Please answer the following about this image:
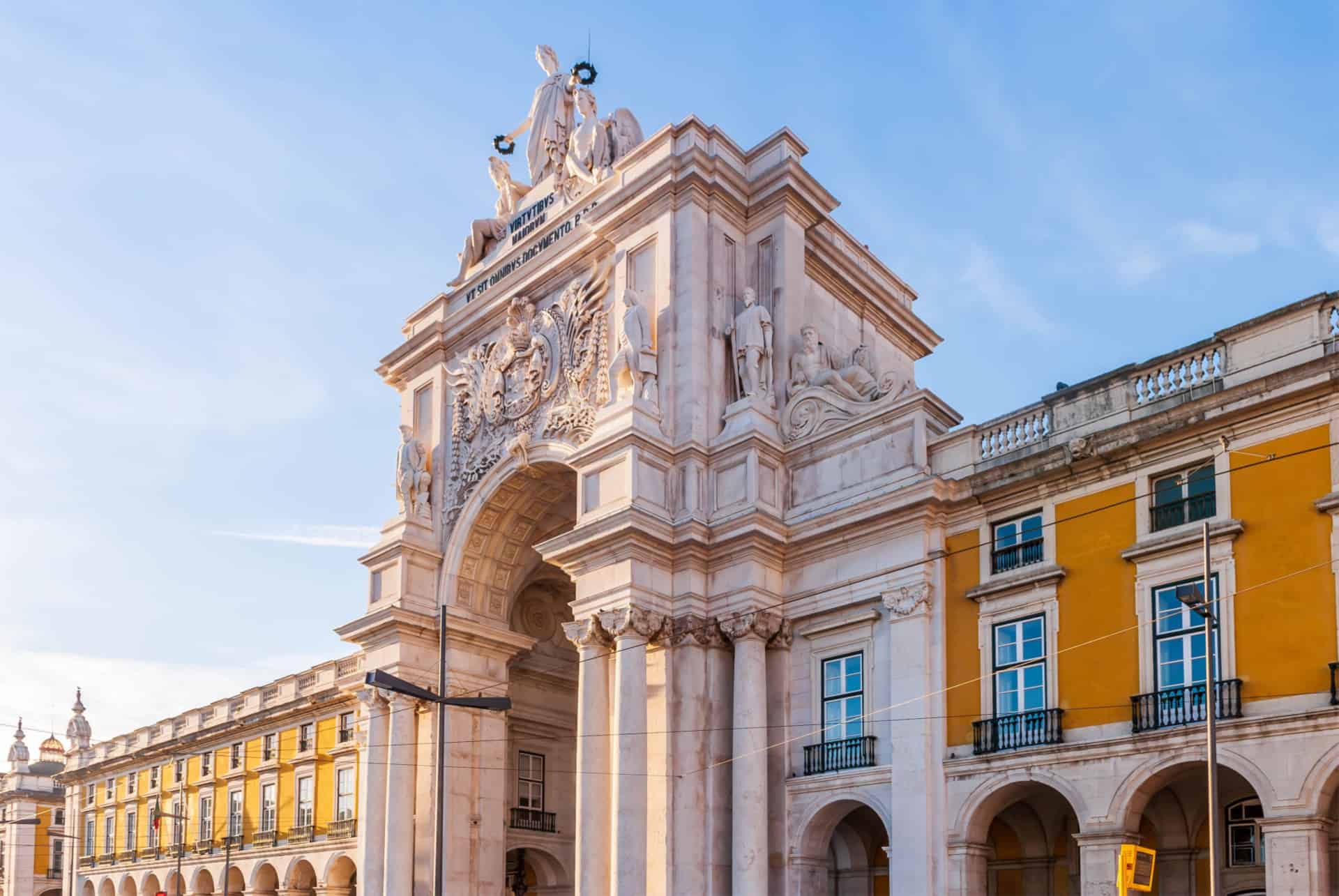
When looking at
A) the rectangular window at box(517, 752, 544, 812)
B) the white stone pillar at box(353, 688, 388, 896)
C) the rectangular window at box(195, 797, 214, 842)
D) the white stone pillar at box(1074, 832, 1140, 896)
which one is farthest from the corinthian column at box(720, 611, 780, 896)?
the rectangular window at box(195, 797, 214, 842)

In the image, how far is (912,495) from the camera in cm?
2705

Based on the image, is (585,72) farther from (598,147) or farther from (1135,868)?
(1135,868)

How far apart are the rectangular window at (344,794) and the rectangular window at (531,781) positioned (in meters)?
9.52

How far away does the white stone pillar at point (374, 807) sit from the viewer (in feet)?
115

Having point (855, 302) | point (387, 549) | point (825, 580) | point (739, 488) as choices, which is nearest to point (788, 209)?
point (855, 302)

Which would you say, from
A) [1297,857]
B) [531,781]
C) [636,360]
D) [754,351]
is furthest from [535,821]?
[1297,857]

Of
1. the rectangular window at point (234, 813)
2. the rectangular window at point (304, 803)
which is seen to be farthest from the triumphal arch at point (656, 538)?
the rectangular window at point (234, 813)

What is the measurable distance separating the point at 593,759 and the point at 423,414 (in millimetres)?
13678

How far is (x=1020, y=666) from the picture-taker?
2548 centimetres

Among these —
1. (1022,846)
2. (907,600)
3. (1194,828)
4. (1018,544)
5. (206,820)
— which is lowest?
(206,820)

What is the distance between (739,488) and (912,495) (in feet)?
14.0

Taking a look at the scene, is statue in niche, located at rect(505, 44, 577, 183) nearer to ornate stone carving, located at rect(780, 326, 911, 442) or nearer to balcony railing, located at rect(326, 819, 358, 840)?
ornate stone carving, located at rect(780, 326, 911, 442)

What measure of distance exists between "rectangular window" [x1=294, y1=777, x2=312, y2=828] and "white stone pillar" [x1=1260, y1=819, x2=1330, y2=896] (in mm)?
34332

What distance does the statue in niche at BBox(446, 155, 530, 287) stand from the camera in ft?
131
